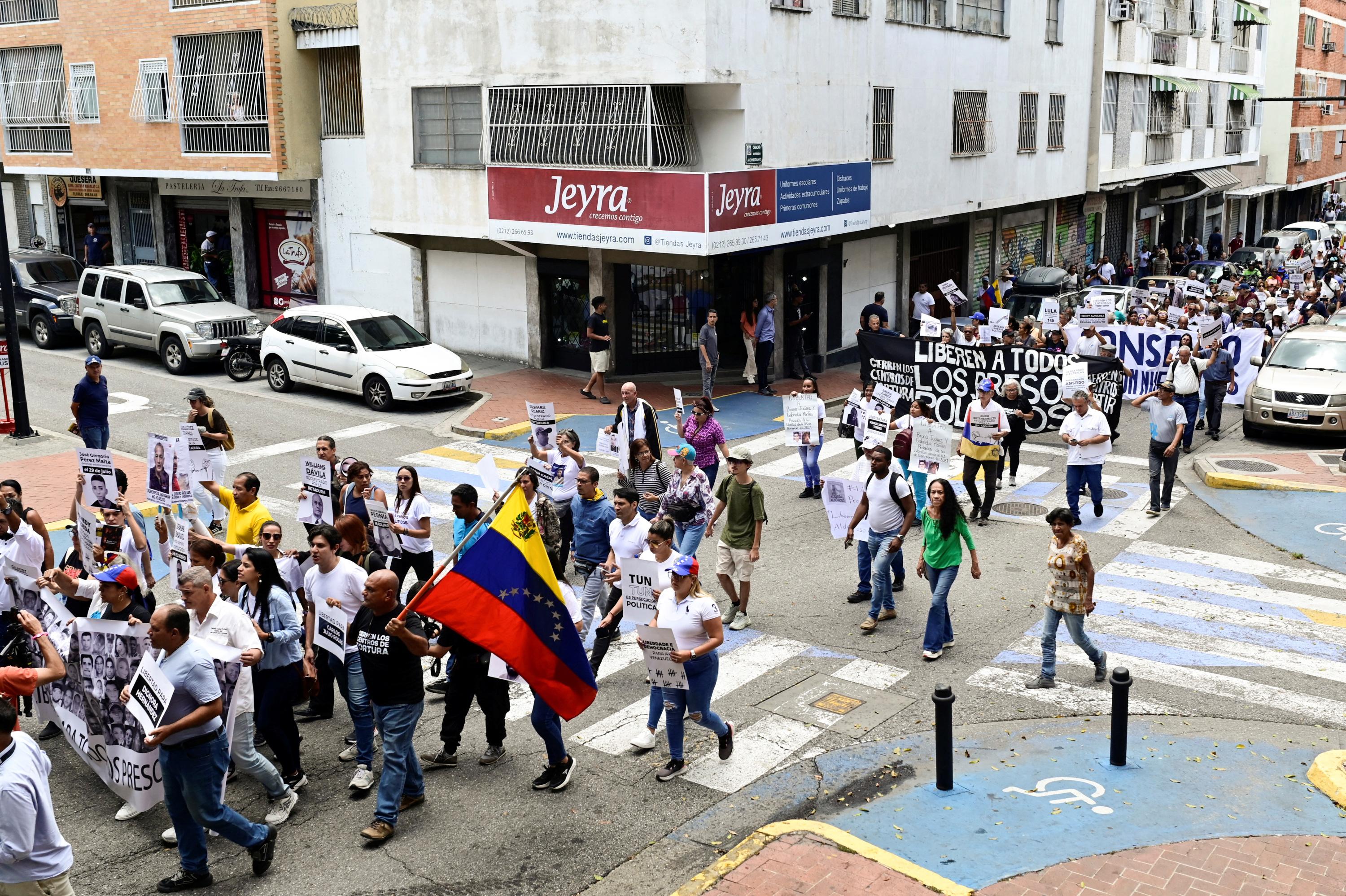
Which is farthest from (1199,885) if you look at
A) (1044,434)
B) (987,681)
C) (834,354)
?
(834,354)

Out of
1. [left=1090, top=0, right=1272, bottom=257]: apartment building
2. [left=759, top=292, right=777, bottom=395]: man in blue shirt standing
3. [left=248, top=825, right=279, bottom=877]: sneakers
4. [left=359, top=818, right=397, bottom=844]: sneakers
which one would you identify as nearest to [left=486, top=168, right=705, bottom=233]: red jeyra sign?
[left=759, top=292, right=777, bottom=395]: man in blue shirt standing

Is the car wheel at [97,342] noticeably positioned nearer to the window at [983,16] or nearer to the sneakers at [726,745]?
the window at [983,16]

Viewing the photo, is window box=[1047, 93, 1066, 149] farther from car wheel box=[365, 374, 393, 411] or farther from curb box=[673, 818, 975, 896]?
curb box=[673, 818, 975, 896]

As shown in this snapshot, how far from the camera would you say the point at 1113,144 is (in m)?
37.9

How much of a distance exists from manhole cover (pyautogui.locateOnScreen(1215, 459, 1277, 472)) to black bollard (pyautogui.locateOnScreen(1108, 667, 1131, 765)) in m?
10.1

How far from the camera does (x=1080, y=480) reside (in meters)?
15.0

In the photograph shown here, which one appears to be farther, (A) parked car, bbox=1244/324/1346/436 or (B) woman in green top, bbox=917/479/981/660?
(A) parked car, bbox=1244/324/1346/436

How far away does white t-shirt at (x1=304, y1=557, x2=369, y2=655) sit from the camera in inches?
333

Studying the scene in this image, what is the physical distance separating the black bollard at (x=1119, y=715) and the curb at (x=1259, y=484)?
30.2 feet

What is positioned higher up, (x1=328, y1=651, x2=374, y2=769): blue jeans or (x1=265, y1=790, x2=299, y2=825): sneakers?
(x1=328, y1=651, x2=374, y2=769): blue jeans

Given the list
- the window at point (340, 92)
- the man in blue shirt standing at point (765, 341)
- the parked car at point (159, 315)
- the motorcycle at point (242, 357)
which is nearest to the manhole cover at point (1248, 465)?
the man in blue shirt standing at point (765, 341)

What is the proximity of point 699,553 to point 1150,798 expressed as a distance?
22.0 feet

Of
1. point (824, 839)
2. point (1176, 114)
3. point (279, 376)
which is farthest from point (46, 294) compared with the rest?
point (1176, 114)

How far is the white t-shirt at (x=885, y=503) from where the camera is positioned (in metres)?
11.5
